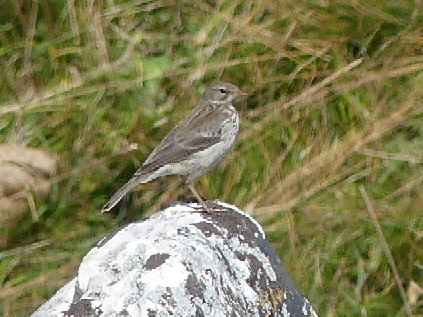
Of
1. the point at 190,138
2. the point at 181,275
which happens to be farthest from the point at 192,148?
the point at 181,275

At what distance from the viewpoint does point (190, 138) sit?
536 cm

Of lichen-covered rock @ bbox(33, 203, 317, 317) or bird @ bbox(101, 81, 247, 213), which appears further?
bird @ bbox(101, 81, 247, 213)

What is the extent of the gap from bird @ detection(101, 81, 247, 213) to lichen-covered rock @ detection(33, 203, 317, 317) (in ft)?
4.14

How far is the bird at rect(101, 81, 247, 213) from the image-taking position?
16.9 ft

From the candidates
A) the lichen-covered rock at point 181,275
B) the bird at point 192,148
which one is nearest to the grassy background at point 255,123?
the bird at point 192,148

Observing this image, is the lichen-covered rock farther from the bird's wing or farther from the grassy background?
the grassy background

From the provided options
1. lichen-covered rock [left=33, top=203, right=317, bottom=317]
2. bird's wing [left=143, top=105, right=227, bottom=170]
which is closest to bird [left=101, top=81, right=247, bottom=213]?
bird's wing [left=143, top=105, right=227, bottom=170]

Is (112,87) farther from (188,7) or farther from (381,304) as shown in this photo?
(381,304)

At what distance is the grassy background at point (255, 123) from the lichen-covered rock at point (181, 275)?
1439mm

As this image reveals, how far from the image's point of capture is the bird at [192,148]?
5.14 m

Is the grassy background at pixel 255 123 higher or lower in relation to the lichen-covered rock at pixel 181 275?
lower

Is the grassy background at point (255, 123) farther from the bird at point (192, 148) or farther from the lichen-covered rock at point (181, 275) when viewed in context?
the lichen-covered rock at point (181, 275)

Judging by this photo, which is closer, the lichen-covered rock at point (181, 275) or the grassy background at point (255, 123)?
the lichen-covered rock at point (181, 275)

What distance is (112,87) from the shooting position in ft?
20.1
